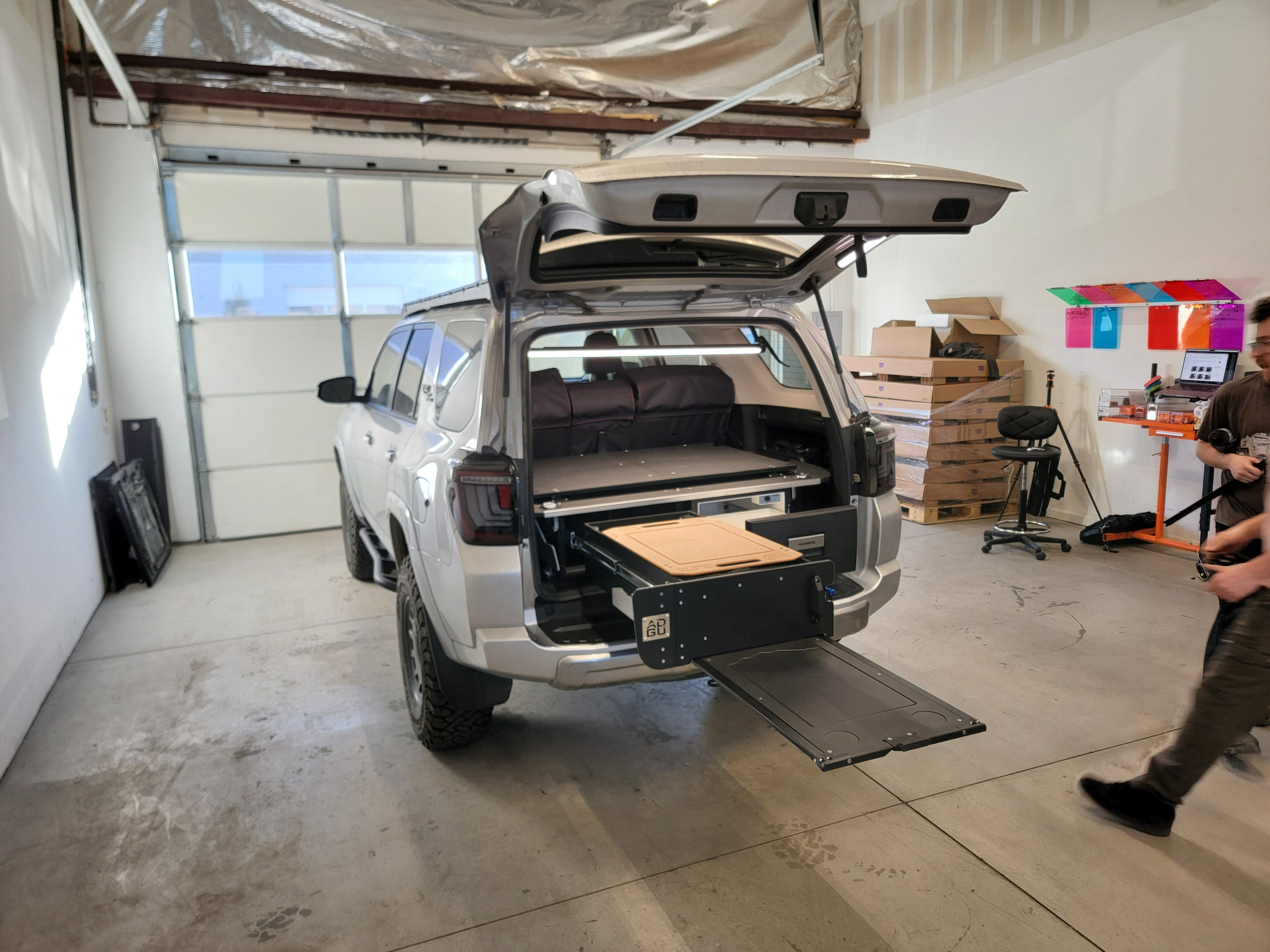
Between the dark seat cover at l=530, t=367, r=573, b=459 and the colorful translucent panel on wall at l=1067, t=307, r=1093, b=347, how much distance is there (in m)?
4.63

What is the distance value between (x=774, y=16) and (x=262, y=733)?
753 cm

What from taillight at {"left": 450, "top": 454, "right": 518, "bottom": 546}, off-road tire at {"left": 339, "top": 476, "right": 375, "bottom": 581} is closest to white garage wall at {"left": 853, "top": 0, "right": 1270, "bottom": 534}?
taillight at {"left": 450, "top": 454, "right": 518, "bottom": 546}

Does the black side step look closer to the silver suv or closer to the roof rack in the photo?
the silver suv

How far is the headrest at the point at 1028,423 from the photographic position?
18.4ft

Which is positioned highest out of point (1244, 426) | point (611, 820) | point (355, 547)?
point (1244, 426)

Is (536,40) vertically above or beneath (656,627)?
above

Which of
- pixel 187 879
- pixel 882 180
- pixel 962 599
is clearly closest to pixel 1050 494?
pixel 962 599

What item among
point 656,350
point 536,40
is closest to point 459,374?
point 656,350

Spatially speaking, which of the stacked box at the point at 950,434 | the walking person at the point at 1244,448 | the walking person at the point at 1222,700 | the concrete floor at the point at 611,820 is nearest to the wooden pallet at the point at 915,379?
the stacked box at the point at 950,434

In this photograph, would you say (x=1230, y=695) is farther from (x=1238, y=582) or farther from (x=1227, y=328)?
(x=1227, y=328)

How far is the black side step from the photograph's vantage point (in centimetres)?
191

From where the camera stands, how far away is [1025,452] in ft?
18.4

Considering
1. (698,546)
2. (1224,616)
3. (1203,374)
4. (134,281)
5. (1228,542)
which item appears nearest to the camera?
(1228,542)

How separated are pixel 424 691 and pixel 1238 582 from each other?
2.50 meters
